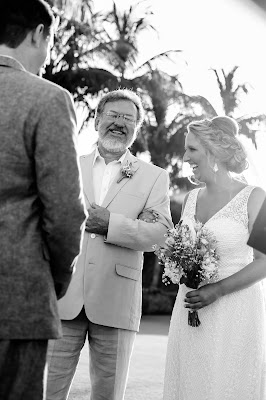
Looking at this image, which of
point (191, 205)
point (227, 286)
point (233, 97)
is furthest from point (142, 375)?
point (233, 97)

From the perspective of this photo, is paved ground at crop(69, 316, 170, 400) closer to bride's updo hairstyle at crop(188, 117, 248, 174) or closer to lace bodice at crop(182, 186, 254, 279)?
lace bodice at crop(182, 186, 254, 279)

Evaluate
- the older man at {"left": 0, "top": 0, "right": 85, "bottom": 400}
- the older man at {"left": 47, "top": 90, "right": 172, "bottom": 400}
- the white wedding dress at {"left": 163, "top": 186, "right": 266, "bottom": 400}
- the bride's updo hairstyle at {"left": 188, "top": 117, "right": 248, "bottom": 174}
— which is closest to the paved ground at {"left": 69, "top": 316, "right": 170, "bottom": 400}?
the white wedding dress at {"left": 163, "top": 186, "right": 266, "bottom": 400}

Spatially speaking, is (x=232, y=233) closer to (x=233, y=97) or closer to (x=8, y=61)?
(x=8, y=61)

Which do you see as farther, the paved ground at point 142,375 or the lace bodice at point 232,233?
the paved ground at point 142,375

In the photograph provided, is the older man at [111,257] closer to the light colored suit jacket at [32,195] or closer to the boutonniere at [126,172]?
the boutonniere at [126,172]

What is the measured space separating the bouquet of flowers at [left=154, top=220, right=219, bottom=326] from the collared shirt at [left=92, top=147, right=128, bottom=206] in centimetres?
49

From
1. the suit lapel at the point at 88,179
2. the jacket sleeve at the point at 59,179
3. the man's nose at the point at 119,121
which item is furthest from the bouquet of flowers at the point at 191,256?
the jacket sleeve at the point at 59,179

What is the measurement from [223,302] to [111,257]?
741 mm

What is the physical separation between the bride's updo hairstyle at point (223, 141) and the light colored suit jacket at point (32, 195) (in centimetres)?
231

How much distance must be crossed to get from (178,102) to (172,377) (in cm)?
2782

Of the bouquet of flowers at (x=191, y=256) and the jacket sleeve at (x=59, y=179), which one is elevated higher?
the jacket sleeve at (x=59, y=179)

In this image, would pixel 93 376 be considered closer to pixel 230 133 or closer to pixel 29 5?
pixel 230 133

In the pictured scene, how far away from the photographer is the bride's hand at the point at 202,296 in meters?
4.55

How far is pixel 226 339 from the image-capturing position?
15.4ft
